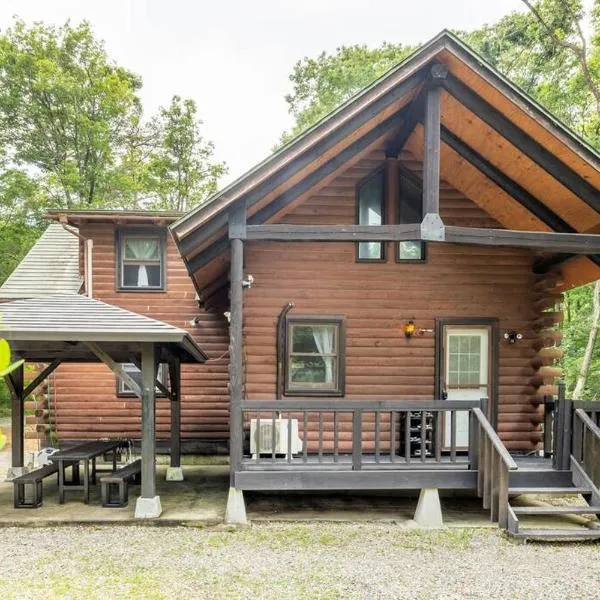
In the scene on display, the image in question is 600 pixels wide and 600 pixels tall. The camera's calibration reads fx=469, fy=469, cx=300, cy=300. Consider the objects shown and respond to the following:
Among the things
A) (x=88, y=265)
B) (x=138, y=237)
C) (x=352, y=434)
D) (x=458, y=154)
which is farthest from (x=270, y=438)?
(x=88, y=265)

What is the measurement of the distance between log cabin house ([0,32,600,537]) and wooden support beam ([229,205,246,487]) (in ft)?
0.06

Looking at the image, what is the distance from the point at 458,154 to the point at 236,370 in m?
4.71

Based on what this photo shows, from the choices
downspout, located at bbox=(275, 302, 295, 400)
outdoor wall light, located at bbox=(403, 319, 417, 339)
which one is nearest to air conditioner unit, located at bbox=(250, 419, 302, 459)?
downspout, located at bbox=(275, 302, 295, 400)

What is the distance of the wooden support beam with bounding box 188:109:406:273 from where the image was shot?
22.5 feet

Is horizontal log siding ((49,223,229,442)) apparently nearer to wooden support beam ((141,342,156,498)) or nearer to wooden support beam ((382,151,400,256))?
wooden support beam ((141,342,156,498))

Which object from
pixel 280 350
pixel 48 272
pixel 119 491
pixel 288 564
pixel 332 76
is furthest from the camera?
pixel 332 76

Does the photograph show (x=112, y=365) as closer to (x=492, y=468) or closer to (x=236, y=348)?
(x=236, y=348)

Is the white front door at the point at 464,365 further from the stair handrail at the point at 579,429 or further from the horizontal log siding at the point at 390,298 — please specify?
the stair handrail at the point at 579,429

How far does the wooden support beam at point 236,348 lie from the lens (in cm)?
583

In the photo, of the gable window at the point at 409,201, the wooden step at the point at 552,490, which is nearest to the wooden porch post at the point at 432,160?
the gable window at the point at 409,201

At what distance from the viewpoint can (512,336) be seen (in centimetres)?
780

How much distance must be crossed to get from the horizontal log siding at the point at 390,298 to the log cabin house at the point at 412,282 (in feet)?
0.08

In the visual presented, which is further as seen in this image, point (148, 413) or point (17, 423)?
point (17, 423)

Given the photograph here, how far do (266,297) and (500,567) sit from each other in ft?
15.5
